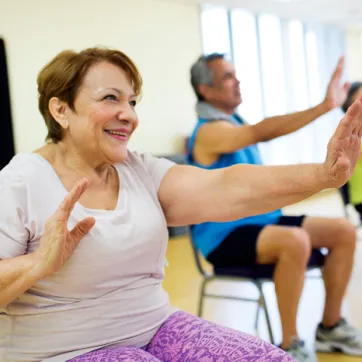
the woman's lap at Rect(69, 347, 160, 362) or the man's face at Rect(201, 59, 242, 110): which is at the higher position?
the man's face at Rect(201, 59, 242, 110)

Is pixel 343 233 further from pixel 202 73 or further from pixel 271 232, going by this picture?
pixel 202 73

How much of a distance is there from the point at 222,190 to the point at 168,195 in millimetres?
149

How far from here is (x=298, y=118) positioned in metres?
2.11

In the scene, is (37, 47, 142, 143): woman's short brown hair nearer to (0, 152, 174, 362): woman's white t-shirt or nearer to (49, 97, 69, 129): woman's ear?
(49, 97, 69, 129): woman's ear

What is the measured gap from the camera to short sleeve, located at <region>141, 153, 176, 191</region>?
152 centimetres

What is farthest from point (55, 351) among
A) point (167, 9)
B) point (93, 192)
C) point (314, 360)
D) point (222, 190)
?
point (167, 9)

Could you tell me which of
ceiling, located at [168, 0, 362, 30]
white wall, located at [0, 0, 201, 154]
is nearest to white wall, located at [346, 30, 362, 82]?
ceiling, located at [168, 0, 362, 30]

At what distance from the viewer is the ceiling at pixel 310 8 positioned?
7438 mm

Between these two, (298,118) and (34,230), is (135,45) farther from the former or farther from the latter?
(34,230)

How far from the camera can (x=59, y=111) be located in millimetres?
1443

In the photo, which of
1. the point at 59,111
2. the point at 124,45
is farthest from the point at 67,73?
the point at 124,45

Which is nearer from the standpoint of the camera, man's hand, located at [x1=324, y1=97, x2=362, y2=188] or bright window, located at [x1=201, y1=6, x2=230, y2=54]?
man's hand, located at [x1=324, y1=97, x2=362, y2=188]

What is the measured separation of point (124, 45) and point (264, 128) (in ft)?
14.6

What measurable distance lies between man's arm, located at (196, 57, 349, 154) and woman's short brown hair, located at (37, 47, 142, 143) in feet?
2.70
